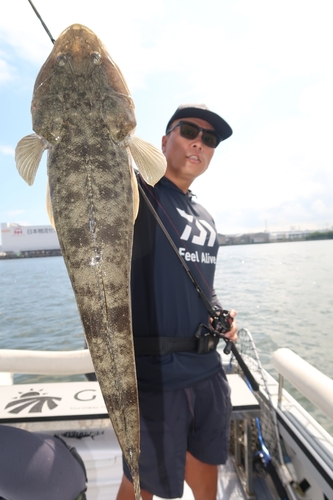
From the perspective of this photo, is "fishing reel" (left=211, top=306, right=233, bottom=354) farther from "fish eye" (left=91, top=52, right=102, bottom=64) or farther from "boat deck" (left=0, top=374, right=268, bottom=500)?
"fish eye" (left=91, top=52, right=102, bottom=64)

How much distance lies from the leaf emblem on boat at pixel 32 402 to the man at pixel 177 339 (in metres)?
1.66

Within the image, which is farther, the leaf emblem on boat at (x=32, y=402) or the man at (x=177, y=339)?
the leaf emblem on boat at (x=32, y=402)

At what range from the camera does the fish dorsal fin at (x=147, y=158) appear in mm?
1701

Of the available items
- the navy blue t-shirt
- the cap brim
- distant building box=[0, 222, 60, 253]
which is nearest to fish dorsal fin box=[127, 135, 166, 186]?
the navy blue t-shirt

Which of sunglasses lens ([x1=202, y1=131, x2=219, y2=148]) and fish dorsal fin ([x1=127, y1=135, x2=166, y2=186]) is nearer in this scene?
fish dorsal fin ([x1=127, y1=135, x2=166, y2=186])

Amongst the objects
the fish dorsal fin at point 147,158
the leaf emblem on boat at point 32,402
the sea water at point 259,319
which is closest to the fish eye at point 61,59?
the fish dorsal fin at point 147,158

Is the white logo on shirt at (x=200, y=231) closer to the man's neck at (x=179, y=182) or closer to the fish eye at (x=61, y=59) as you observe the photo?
the man's neck at (x=179, y=182)

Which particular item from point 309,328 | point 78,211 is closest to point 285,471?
point 78,211

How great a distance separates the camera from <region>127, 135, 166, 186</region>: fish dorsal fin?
1701 millimetres

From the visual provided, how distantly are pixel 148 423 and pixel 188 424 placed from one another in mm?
354

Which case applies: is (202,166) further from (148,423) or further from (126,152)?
(148,423)

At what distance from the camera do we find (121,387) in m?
1.52

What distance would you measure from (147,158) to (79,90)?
1.60 feet

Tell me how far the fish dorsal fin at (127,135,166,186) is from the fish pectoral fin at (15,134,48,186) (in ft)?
1.49
